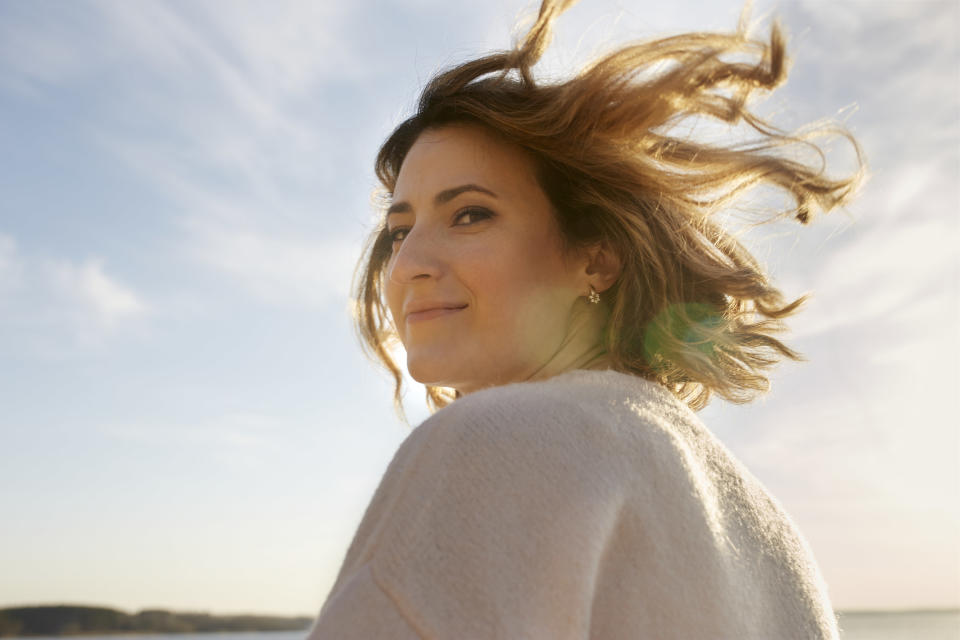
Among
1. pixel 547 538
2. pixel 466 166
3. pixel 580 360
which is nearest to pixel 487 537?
pixel 547 538

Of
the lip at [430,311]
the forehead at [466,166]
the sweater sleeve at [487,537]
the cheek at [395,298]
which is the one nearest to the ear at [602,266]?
the forehead at [466,166]

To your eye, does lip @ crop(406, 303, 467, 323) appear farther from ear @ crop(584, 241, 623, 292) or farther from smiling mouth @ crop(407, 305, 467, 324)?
ear @ crop(584, 241, 623, 292)

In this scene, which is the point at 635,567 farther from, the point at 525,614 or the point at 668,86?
the point at 668,86

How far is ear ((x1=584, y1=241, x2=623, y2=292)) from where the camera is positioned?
235cm

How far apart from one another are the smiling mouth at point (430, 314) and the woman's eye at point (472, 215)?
24 cm

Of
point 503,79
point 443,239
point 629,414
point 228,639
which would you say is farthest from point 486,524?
point 228,639

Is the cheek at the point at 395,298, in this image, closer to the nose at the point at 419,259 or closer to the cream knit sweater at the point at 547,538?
the nose at the point at 419,259

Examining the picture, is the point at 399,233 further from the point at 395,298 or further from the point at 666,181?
the point at 666,181

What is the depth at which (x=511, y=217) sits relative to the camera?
2326 millimetres

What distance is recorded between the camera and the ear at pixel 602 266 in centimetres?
235

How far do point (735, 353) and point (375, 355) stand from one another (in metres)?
1.70

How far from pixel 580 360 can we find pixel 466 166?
64 cm

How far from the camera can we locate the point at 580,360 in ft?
7.19

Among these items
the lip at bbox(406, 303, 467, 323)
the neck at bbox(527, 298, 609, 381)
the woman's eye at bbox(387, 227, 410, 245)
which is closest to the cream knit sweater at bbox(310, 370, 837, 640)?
the neck at bbox(527, 298, 609, 381)
